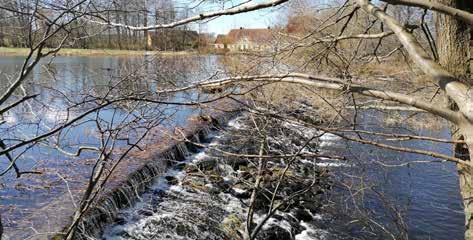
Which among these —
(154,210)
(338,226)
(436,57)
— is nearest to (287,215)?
(338,226)

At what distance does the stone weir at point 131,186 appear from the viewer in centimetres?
659

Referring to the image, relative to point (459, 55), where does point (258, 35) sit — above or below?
above

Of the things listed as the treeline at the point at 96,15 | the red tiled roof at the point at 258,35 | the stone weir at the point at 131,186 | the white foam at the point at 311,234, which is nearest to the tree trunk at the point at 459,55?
the treeline at the point at 96,15

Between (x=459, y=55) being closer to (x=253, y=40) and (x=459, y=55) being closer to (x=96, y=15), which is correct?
(x=96, y=15)

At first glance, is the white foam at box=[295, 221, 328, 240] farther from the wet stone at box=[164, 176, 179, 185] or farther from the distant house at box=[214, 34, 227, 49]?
the distant house at box=[214, 34, 227, 49]

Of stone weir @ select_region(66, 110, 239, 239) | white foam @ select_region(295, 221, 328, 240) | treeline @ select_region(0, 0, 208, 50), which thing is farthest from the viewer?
white foam @ select_region(295, 221, 328, 240)

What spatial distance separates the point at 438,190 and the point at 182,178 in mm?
5273

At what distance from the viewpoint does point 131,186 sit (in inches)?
306

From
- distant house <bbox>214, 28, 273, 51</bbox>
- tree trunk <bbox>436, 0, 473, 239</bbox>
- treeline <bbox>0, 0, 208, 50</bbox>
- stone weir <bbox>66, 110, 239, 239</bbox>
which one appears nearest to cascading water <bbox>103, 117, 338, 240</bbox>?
stone weir <bbox>66, 110, 239, 239</bbox>

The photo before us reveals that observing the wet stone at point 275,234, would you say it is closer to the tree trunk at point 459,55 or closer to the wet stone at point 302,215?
the wet stone at point 302,215

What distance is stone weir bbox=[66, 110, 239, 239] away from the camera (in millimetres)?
6594

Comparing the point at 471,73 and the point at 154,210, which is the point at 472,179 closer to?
the point at 471,73

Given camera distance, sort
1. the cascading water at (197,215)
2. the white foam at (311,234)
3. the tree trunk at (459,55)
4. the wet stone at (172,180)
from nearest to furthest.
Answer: the tree trunk at (459,55) < the cascading water at (197,215) < the white foam at (311,234) < the wet stone at (172,180)

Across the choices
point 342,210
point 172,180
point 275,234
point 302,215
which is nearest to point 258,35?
point 172,180
